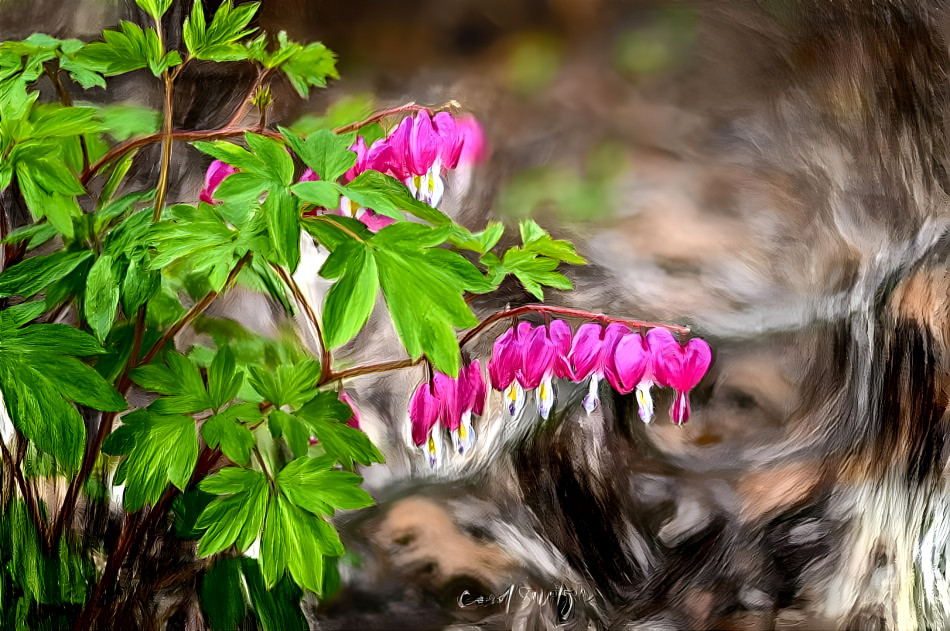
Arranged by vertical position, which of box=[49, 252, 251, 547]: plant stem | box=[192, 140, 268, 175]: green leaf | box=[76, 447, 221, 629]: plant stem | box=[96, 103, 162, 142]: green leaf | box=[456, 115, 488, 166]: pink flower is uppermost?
box=[192, 140, 268, 175]: green leaf

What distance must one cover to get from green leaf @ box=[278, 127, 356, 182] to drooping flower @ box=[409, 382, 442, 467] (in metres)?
0.42

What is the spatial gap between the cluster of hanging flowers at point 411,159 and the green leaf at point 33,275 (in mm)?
235

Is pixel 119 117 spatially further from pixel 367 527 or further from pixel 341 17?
pixel 367 527

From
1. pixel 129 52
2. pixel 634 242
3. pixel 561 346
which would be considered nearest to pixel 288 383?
pixel 561 346

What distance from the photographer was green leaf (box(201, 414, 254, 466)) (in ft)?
2.77

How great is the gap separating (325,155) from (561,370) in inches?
20.2

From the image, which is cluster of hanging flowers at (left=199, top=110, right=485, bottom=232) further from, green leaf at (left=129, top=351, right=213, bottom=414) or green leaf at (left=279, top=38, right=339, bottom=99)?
green leaf at (left=129, top=351, right=213, bottom=414)

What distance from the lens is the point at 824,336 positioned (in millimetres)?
1106

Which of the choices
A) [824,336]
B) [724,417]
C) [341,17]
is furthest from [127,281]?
[824,336]

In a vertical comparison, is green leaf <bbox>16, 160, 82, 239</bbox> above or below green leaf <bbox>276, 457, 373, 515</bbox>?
above

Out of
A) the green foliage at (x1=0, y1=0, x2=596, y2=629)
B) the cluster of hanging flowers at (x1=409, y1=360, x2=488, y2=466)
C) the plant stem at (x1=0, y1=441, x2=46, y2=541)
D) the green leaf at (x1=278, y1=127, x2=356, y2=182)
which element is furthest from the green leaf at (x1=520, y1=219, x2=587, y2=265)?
the plant stem at (x1=0, y1=441, x2=46, y2=541)

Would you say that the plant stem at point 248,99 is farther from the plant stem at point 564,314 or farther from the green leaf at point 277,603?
the green leaf at point 277,603

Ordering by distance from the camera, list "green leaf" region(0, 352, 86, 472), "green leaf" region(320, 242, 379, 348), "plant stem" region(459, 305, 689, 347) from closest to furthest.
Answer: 1. "green leaf" region(320, 242, 379, 348)
2. "green leaf" region(0, 352, 86, 472)
3. "plant stem" region(459, 305, 689, 347)

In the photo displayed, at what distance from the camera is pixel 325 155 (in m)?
0.77
